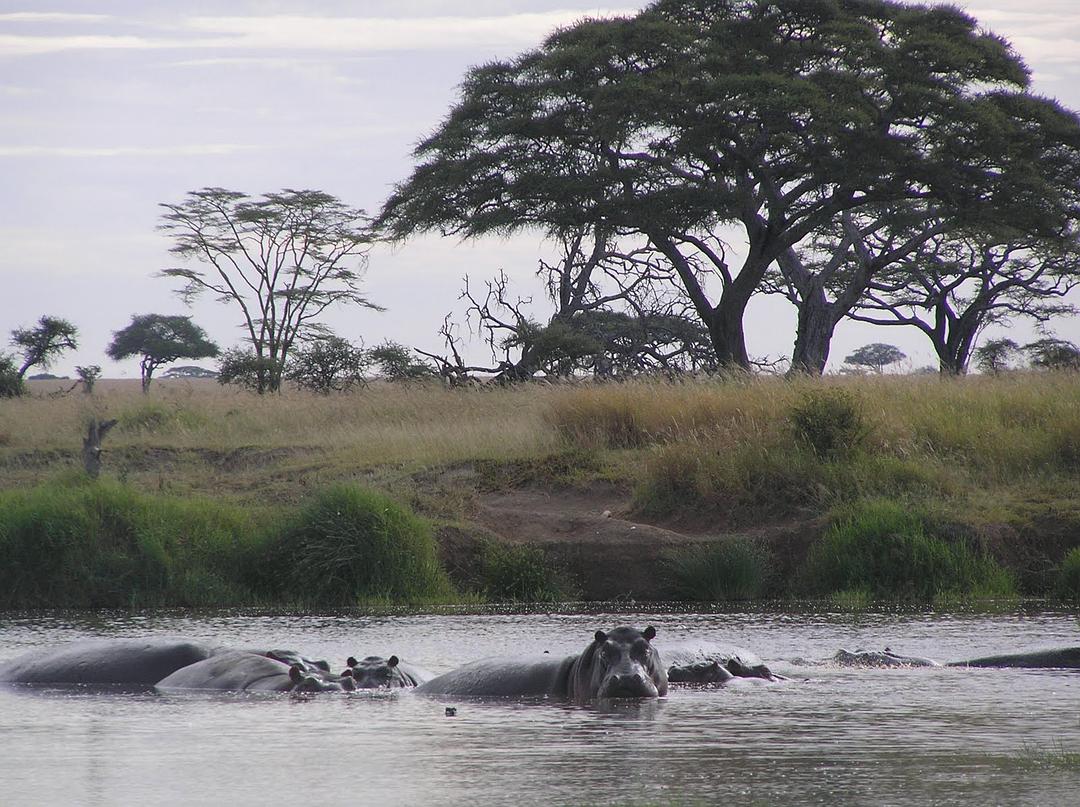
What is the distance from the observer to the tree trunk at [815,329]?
91.8 ft

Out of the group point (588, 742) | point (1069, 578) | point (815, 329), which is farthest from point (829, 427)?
point (815, 329)

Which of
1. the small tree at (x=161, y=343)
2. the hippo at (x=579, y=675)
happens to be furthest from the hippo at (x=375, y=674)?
the small tree at (x=161, y=343)

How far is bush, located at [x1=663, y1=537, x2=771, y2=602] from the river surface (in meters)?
3.43

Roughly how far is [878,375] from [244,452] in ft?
25.9

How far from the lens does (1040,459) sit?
15406 millimetres

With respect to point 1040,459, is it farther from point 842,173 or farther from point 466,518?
point 842,173

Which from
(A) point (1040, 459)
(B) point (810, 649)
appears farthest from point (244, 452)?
(B) point (810, 649)

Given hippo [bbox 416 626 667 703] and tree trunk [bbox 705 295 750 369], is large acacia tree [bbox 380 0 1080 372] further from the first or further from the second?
hippo [bbox 416 626 667 703]

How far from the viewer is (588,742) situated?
615 cm

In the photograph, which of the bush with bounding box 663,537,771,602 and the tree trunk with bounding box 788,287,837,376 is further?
the tree trunk with bounding box 788,287,837,376

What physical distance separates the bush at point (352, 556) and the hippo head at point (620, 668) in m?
5.53

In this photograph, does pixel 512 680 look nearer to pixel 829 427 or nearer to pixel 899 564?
pixel 899 564

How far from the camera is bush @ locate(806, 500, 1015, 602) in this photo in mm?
13094

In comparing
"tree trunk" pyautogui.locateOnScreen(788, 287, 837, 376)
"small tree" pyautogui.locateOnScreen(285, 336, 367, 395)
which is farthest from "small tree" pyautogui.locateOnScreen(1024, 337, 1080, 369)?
"small tree" pyautogui.locateOnScreen(285, 336, 367, 395)
